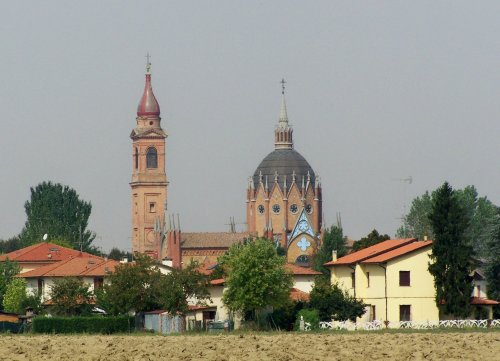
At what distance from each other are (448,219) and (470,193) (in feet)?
269

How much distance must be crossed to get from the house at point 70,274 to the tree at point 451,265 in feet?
99.1

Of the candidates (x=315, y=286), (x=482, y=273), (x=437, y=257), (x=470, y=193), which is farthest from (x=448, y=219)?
(x=470, y=193)

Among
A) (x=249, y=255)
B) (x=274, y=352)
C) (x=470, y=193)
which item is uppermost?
(x=470, y=193)

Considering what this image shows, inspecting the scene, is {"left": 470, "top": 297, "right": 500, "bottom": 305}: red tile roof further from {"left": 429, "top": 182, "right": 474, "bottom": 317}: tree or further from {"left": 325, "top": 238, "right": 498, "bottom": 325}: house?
{"left": 429, "top": 182, "right": 474, "bottom": 317}: tree

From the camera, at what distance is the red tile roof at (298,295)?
314ft

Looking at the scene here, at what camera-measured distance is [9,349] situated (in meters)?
55.6

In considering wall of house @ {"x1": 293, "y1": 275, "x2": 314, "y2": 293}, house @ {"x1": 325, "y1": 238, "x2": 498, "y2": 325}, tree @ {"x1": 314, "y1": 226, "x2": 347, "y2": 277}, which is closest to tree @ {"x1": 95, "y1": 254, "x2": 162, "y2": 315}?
wall of house @ {"x1": 293, "y1": 275, "x2": 314, "y2": 293}

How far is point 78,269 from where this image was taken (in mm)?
120812

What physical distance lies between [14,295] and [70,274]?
4.07 meters

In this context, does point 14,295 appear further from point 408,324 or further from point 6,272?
point 408,324

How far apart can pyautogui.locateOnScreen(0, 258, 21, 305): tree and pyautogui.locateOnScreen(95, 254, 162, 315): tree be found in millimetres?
25302

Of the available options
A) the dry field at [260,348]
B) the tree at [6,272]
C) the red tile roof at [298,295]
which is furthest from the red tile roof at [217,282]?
the dry field at [260,348]

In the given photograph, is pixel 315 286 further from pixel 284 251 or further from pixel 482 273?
pixel 284 251

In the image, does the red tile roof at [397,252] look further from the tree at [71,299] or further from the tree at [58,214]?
the tree at [58,214]
